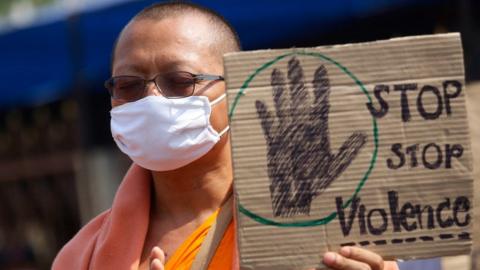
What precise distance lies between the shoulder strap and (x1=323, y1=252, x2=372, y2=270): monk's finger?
395 millimetres

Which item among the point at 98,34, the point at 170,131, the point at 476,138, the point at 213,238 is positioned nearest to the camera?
the point at 213,238

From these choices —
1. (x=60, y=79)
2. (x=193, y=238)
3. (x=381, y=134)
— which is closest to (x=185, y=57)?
(x=193, y=238)

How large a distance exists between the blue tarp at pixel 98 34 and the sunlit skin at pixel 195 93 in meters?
2.73

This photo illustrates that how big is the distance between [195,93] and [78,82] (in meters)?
3.72

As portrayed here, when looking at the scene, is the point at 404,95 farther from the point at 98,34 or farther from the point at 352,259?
the point at 98,34

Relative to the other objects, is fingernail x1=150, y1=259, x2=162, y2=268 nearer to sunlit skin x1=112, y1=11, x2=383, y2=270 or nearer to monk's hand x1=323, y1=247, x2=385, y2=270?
sunlit skin x1=112, y1=11, x2=383, y2=270

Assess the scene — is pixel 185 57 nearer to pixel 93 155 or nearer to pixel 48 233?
pixel 93 155

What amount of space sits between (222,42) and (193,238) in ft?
1.91

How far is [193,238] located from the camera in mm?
2705

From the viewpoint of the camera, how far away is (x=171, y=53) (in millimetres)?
2770

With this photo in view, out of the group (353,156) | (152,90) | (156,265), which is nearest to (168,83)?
(152,90)

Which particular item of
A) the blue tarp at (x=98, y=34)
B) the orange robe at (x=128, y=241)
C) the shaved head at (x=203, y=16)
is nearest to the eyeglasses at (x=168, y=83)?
the shaved head at (x=203, y=16)

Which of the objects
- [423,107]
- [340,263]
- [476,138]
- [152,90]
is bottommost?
[340,263]

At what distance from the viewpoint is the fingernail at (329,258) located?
2301 mm
